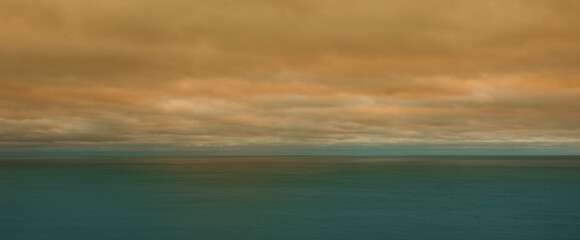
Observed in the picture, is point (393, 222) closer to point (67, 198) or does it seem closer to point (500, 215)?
point (500, 215)

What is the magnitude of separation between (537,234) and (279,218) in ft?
73.3

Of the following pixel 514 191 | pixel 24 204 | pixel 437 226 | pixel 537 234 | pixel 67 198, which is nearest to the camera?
pixel 537 234

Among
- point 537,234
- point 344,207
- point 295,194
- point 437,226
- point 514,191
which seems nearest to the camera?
point 537,234

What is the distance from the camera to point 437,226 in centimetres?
3856

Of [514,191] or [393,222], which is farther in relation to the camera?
[514,191]

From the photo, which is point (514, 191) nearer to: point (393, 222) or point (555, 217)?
point (555, 217)

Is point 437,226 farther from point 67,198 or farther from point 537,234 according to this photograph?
point 67,198

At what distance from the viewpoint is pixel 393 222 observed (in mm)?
40531

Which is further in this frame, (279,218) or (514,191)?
(514,191)

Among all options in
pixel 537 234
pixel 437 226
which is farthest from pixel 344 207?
pixel 537 234

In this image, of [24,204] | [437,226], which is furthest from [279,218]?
[24,204]

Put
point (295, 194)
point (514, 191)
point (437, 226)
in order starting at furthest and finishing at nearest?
point (514, 191)
point (295, 194)
point (437, 226)

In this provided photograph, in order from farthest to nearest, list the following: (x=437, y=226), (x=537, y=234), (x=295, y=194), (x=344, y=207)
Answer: (x=295, y=194) < (x=344, y=207) < (x=437, y=226) < (x=537, y=234)

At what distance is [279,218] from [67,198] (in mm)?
33287
